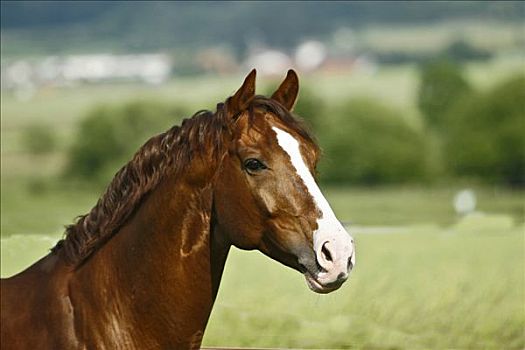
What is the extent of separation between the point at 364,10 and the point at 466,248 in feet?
90.4

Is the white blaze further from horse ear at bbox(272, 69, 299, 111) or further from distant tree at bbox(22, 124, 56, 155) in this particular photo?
distant tree at bbox(22, 124, 56, 155)

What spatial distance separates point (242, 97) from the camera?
2.94 m

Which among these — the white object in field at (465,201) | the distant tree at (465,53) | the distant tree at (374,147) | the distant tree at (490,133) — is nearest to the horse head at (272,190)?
the white object in field at (465,201)

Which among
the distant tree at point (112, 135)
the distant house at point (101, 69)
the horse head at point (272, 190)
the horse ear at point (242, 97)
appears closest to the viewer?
the horse head at point (272, 190)

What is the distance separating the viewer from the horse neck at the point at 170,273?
2965mm

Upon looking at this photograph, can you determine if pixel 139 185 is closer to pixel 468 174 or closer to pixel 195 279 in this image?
pixel 195 279

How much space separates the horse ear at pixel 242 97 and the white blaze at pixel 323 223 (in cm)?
11

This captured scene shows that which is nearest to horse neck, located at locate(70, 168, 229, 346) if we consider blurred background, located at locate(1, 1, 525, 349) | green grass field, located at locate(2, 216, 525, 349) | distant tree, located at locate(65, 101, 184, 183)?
green grass field, located at locate(2, 216, 525, 349)

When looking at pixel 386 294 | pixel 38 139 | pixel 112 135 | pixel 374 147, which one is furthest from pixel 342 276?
pixel 374 147

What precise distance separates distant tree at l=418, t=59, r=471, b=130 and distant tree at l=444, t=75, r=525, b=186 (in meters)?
0.34

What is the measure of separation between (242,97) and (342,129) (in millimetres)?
26432

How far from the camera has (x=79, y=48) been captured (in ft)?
93.0

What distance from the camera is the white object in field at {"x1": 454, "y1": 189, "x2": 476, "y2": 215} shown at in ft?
69.2

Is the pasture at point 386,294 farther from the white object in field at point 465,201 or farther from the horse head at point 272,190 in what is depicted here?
the white object in field at point 465,201
